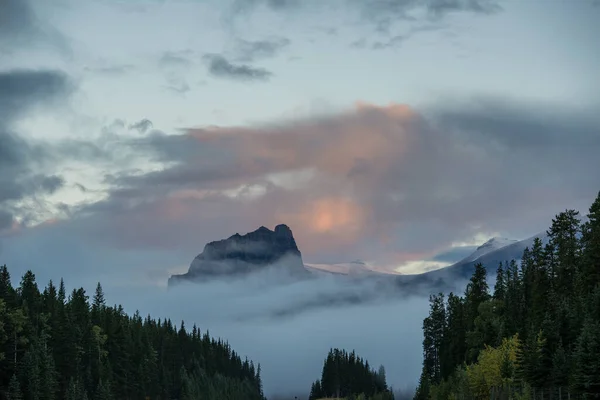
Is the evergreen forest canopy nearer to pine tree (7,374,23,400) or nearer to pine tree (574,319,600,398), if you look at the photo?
pine tree (574,319,600,398)

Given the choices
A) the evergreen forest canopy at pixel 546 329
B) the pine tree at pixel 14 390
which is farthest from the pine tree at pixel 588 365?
the pine tree at pixel 14 390

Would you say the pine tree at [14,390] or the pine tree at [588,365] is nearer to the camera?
the pine tree at [588,365]

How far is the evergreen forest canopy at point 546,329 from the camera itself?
113044mm

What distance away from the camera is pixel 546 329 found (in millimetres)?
125438

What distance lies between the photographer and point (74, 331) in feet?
653

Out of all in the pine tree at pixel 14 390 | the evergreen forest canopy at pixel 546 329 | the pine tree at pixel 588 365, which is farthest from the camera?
the pine tree at pixel 14 390

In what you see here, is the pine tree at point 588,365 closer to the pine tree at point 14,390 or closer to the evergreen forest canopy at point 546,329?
the evergreen forest canopy at point 546,329

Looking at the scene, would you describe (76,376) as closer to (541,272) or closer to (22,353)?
(22,353)

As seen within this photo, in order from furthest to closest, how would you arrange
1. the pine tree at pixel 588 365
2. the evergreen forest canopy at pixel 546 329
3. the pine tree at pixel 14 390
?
the pine tree at pixel 14 390
the evergreen forest canopy at pixel 546 329
the pine tree at pixel 588 365

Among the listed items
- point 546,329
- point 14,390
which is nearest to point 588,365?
point 546,329

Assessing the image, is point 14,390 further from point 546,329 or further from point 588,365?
point 588,365

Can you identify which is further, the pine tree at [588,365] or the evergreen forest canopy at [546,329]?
the evergreen forest canopy at [546,329]

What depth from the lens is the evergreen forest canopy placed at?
11304cm

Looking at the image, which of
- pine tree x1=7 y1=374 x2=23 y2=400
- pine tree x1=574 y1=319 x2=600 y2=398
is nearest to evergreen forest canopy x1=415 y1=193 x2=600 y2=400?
pine tree x1=574 y1=319 x2=600 y2=398
